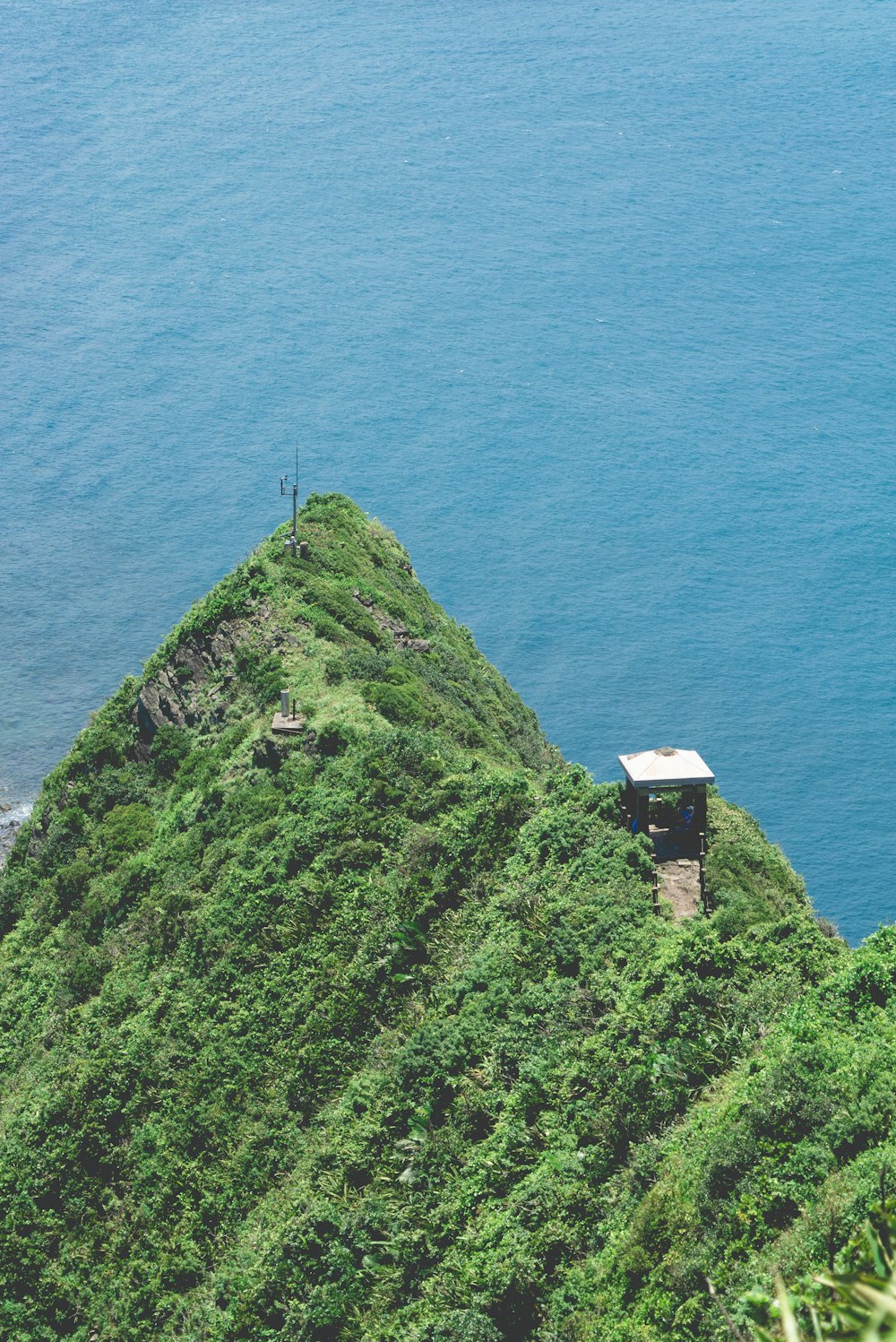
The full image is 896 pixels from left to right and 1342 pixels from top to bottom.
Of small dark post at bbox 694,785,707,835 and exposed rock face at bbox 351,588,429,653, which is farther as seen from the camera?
exposed rock face at bbox 351,588,429,653

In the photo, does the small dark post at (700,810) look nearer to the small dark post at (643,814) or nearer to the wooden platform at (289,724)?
the small dark post at (643,814)

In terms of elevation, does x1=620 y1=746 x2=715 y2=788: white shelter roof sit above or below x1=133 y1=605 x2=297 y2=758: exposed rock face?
below

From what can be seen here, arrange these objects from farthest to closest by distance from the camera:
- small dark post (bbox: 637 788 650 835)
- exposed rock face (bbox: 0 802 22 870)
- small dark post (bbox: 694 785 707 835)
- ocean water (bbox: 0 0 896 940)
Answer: ocean water (bbox: 0 0 896 940)
exposed rock face (bbox: 0 802 22 870)
small dark post (bbox: 637 788 650 835)
small dark post (bbox: 694 785 707 835)

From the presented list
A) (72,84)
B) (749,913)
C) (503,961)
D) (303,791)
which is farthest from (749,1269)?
(72,84)

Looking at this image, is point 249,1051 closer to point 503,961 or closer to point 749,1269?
point 503,961

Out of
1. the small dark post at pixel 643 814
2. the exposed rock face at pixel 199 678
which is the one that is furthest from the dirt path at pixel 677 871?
the exposed rock face at pixel 199 678

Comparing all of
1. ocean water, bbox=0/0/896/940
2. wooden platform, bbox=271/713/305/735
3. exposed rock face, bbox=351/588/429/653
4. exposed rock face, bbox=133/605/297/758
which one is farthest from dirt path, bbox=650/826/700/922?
ocean water, bbox=0/0/896/940

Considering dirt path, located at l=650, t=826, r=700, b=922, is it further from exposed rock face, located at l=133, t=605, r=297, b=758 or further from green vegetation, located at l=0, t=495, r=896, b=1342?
exposed rock face, located at l=133, t=605, r=297, b=758
